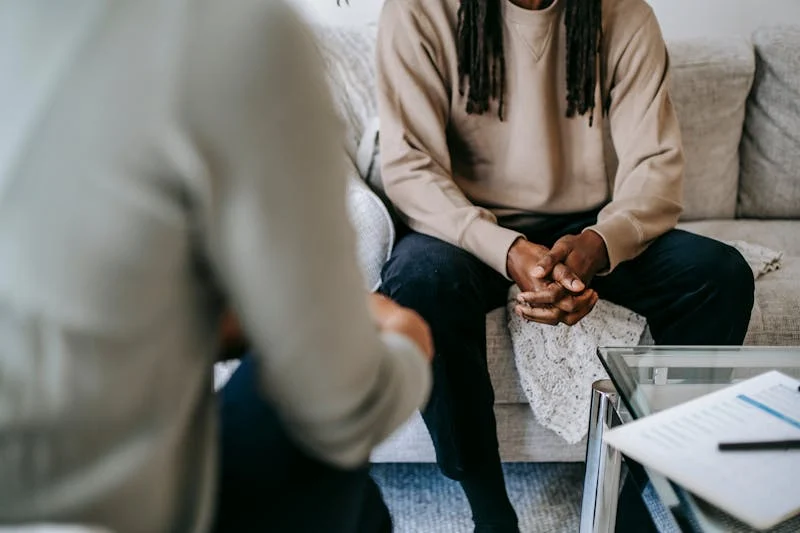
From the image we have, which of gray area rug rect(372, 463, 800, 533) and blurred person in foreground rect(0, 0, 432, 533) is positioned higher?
blurred person in foreground rect(0, 0, 432, 533)

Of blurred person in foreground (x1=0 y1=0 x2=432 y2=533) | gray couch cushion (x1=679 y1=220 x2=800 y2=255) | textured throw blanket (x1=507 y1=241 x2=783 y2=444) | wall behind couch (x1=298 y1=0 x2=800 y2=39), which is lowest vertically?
gray couch cushion (x1=679 y1=220 x2=800 y2=255)

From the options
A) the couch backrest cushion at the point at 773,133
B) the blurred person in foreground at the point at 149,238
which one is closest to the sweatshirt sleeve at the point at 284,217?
the blurred person in foreground at the point at 149,238

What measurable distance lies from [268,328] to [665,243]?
1.11m

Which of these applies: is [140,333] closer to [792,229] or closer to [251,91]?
[251,91]

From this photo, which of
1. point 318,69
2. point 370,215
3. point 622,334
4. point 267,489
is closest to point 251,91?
point 318,69

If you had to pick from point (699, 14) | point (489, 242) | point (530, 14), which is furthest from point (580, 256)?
point (699, 14)

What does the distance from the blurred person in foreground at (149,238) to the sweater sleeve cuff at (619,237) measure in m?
0.92

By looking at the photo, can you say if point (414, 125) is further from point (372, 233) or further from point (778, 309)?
point (778, 309)

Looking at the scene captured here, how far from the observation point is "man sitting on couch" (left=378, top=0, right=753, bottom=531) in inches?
51.8

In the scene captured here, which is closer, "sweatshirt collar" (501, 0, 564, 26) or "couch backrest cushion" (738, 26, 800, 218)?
"sweatshirt collar" (501, 0, 564, 26)

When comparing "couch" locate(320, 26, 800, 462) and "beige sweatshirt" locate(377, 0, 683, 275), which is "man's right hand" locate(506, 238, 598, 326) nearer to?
"beige sweatshirt" locate(377, 0, 683, 275)

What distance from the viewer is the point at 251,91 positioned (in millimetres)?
418

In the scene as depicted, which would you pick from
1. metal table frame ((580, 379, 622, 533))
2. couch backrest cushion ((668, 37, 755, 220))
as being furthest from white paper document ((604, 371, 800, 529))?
couch backrest cushion ((668, 37, 755, 220))

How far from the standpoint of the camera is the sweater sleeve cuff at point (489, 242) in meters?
1.33
